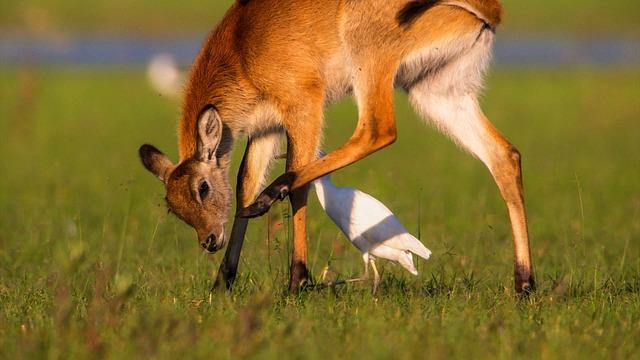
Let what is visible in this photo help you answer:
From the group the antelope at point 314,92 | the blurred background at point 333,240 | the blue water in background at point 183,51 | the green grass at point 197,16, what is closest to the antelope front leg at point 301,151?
the antelope at point 314,92

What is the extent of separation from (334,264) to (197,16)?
32.9 metres

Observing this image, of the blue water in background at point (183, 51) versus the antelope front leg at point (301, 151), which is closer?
the antelope front leg at point (301, 151)

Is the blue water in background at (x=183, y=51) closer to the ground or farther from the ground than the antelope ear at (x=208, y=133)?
farther from the ground

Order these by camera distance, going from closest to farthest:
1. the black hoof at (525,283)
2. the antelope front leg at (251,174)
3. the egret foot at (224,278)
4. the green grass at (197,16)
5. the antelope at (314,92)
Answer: the black hoof at (525,283), the egret foot at (224,278), the antelope at (314,92), the antelope front leg at (251,174), the green grass at (197,16)

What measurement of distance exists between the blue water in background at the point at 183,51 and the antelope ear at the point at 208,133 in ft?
68.8

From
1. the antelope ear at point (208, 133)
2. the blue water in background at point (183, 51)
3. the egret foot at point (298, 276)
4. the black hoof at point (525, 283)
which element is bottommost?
the black hoof at point (525, 283)

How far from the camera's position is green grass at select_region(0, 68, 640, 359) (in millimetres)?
5375

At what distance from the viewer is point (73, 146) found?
15.9m

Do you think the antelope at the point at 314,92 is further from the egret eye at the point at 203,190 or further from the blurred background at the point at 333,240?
the blurred background at the point at 333,240

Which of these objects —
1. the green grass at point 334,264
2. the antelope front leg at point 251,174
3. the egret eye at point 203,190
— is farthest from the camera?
the antelope front leg at point 251,174

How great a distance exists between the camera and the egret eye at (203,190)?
734 centimetres

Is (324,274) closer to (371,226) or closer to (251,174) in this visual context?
(371,226)

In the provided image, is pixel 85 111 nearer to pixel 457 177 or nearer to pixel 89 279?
pixel 457 177

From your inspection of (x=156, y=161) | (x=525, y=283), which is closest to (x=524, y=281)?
(x=525, y=283)
